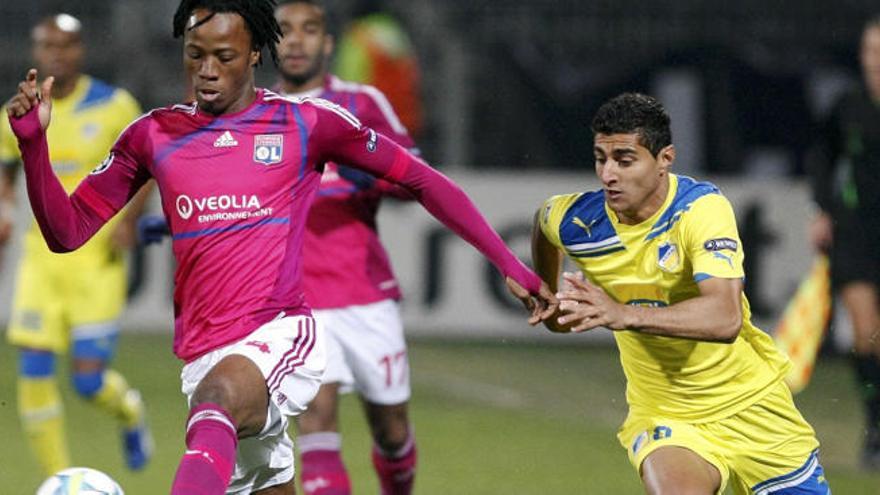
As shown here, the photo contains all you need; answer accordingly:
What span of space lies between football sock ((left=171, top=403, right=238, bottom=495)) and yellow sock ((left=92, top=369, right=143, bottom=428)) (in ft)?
13.4

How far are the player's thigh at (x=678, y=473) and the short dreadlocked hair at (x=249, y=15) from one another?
1771 millimetres

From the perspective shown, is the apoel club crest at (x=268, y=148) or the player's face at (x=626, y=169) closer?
the apoel club crest at (x=268, y=148)

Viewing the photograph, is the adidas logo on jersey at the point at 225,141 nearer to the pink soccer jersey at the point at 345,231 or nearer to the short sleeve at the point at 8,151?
the pink soccer jersey at the point at 345,231

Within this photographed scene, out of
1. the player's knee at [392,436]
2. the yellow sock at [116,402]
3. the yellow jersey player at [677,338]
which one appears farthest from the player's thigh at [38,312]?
the yellow jersey player at [677,338]

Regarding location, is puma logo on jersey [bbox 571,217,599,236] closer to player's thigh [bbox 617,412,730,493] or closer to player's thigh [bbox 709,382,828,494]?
player's thigh [bbox 617,412,730,493]

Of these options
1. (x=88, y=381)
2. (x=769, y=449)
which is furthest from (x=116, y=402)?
(x=769, y=449)

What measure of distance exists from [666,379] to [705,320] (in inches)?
18.7

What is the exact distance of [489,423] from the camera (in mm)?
11055

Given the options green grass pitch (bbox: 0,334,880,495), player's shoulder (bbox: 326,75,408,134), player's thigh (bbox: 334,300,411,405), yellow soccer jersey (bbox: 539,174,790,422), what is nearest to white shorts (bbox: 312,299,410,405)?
player's thigh (bbox: 334,300,411,405)

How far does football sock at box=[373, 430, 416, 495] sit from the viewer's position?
7605 millimetres

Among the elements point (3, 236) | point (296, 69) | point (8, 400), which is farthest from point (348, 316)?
point (8, 400)

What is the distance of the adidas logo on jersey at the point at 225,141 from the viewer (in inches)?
225

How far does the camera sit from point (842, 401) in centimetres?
1210

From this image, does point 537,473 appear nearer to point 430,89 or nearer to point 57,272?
point 57,272
